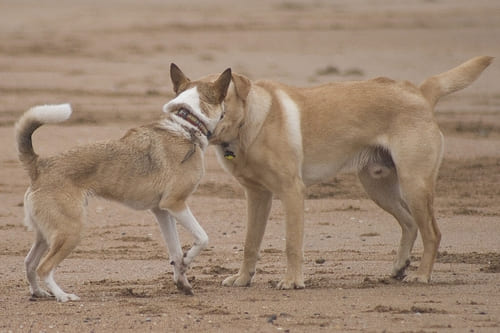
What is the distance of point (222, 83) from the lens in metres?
7.73

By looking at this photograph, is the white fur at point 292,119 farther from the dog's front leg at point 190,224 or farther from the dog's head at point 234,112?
the dog's front leg at point 190,224

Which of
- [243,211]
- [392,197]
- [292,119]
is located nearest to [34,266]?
[292,119]

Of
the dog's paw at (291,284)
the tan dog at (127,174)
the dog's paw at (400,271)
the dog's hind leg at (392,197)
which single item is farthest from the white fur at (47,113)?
the dog's paw at (400,271)

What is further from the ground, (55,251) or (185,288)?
(55,251)

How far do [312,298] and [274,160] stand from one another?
1148 millimetres

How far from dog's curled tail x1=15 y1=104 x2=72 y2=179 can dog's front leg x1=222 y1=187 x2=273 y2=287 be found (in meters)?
1.77

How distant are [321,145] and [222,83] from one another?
1106 mm

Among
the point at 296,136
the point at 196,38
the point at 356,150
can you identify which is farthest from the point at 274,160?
the point at 196,38

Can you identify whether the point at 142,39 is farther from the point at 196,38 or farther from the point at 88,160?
the point at 88,160

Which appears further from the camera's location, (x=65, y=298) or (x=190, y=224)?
(x=190, y=224)

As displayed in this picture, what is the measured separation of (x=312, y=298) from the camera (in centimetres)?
757

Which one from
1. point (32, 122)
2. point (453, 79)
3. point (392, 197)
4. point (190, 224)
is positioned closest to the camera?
point (32, 122)

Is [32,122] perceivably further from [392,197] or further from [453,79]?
[453,79]

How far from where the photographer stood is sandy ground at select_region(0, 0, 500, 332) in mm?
7086
